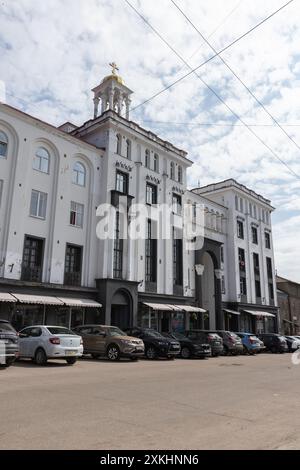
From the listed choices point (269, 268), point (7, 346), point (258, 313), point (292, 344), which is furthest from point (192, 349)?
point (269, 268)

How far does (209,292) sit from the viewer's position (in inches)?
1679

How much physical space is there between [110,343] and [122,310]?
10241mm

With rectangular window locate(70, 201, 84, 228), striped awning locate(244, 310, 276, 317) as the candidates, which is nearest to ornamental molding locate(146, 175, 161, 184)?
rectangular window locate(70, 201, 84, 228)

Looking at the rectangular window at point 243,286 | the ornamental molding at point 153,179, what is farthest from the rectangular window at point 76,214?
the rectangular window at point 243,286

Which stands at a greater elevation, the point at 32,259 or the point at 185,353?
the point at 32,259

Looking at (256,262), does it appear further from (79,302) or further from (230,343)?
(79,302)

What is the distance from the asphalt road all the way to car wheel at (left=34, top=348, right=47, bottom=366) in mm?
Answer: 3452

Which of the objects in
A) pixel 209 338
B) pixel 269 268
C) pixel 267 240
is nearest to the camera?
pixel 209 338

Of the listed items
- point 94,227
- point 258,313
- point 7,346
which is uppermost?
point 94,227

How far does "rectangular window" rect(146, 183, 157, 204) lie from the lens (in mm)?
33562

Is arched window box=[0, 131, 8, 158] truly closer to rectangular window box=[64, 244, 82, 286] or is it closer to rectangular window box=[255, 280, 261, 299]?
rectangular window box=[64, 244, 82, 286]

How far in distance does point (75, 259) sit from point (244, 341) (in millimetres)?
13135

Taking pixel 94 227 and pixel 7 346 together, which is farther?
pixel 94 227
